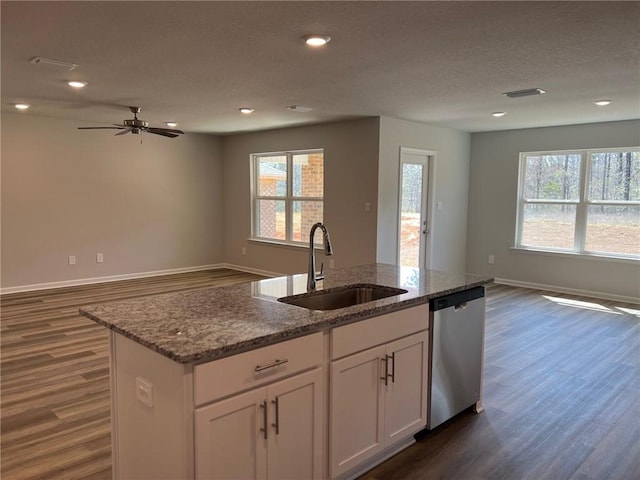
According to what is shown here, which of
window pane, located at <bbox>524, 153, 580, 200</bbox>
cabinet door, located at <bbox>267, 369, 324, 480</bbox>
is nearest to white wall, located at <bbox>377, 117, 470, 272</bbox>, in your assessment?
window pane, located at <bbox>524, 153, 580, 200</bbox>

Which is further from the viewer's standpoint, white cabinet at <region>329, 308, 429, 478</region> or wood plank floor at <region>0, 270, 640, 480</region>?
wood plank floor at <region>0, 270, 640, 480</region>

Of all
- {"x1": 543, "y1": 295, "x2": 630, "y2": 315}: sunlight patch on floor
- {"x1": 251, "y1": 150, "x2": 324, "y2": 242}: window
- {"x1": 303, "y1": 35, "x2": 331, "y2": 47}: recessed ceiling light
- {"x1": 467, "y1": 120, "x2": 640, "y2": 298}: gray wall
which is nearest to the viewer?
{"x1": 303, "y1": 35, "x2": 331, "y2": 47}: recessed ceiling light

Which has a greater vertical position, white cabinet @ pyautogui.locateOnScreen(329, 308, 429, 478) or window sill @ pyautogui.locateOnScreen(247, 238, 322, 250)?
window sill @ pyautogui.locateOnScreen(247, 238, 322, 250)

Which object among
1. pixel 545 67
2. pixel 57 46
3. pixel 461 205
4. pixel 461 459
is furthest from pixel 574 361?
pixel 57 46

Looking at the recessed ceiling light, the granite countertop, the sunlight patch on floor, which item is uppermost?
the recessed ceiling light

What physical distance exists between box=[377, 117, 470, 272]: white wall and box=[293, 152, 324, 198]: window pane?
1198mm

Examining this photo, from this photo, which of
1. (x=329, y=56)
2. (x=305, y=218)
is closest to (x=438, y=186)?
(x=305, y=218)

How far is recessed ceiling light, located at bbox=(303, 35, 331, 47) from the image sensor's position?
2889 mm

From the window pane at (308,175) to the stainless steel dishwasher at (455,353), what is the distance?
4317 millimetres

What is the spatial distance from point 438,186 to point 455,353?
4.53 m

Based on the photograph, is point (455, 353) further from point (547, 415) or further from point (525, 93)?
point (525, 93)

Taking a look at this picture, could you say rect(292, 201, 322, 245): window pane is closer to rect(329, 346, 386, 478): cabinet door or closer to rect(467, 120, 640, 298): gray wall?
rect(467, 120, 640, 298): gray wall

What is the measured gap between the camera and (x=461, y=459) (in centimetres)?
247

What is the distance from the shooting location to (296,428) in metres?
1.94
